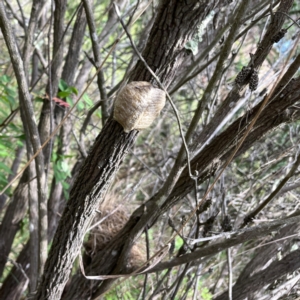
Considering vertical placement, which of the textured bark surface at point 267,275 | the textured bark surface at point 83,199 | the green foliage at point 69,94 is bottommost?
the textured bark surface at point 267,275

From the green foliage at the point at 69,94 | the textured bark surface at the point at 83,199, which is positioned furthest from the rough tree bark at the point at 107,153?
the green foliage at the point at 69,94

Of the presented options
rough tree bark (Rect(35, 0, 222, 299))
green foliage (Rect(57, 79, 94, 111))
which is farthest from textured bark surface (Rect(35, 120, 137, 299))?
green foliage (Rect(57, 79, 94, 111))

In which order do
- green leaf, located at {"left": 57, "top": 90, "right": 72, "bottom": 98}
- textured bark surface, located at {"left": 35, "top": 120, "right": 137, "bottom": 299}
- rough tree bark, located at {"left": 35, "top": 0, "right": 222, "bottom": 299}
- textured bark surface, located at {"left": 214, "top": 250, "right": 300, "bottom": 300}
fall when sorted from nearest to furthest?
1. rough tree bark, located at {"left": 35, "top": 0, "right": 222, "bottom": 299}
2. textured bark surface, located at {"left": 35, "top": 120, "right": 137, "bottom": 299}
3. textured bark surface, located at {"left": 214, "top": 250, "right": 300, "bottom": 300}
4. green leaf, located at {"left": 57, "top": 90, "right": 72, "bottom": 98}

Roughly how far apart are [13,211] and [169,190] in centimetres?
154

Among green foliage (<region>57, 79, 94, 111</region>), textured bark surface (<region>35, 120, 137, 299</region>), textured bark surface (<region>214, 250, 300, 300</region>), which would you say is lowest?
textured bark surface (<region>214, 250, 300, 300</region>)

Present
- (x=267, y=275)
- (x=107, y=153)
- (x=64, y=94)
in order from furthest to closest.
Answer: (x=64, y=94)
(x=267, y=275)
(x=107, y=153)

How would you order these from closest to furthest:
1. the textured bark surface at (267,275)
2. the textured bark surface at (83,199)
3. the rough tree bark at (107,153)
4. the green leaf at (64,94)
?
1. the rough tree bark at (107,153)
2. the textured bark surface at (83,199)
3. the textured bark surface at (267,275)
4. the green leaf at (64,94)

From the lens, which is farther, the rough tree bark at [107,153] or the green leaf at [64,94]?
the green leaf at [64,94]

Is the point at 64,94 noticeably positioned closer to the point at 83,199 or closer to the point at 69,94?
the point at 69,94

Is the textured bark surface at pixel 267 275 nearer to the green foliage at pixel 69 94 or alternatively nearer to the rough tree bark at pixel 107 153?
the rough tree bark at pixel 107 153

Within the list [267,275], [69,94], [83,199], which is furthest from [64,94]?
[267,275]

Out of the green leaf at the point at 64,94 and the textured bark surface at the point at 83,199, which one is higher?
the green leaf at the point at 64,94

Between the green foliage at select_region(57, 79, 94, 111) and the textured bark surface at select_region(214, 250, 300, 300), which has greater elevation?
the green foliage at select_region(57, 79, 94, 111)

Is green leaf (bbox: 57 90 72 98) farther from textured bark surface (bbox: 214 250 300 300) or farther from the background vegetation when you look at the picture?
textured bark surface (bbox: 214 250 300 300)
